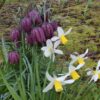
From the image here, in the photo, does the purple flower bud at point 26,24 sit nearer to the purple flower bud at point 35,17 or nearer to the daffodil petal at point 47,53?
the purple flower bud at point 35,17

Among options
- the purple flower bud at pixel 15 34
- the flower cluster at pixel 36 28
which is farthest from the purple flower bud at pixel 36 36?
the purple flower bud at pixel 15 34

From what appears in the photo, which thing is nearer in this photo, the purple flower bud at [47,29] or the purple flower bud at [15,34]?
the purple flower bud at [47,29]

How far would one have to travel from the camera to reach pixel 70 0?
4.58 metres

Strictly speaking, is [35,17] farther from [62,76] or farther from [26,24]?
[62,76]

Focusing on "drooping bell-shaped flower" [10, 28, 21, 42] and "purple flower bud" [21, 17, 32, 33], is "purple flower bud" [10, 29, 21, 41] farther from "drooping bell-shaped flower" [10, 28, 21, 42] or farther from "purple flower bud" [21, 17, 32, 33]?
"purple flower bud" [21, 17, 32, 33]

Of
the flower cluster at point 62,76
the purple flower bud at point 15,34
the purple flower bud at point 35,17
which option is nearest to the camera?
the flower cluster at point 62,76

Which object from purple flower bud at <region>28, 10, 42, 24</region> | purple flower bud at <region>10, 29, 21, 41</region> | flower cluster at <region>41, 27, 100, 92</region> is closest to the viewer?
flower cluster at <region>41, 27, 100, 92</region>

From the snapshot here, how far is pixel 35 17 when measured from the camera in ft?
6.97

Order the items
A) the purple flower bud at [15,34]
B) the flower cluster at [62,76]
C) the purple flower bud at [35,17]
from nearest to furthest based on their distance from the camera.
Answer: the flower cluster at [62,76] < the purple flower bud at [35,17] < the purple flower bud at [15,34]

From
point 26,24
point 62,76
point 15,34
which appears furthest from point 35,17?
point 62,76

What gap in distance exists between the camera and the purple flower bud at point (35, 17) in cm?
213

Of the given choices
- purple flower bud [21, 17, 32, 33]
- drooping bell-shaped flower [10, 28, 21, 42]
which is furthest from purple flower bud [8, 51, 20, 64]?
purple flower bud [21, 17, 32, 33]

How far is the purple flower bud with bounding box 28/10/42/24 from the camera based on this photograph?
6.98 feet

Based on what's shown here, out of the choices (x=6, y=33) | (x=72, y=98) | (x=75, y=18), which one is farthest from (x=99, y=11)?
(x=72, y=98)
